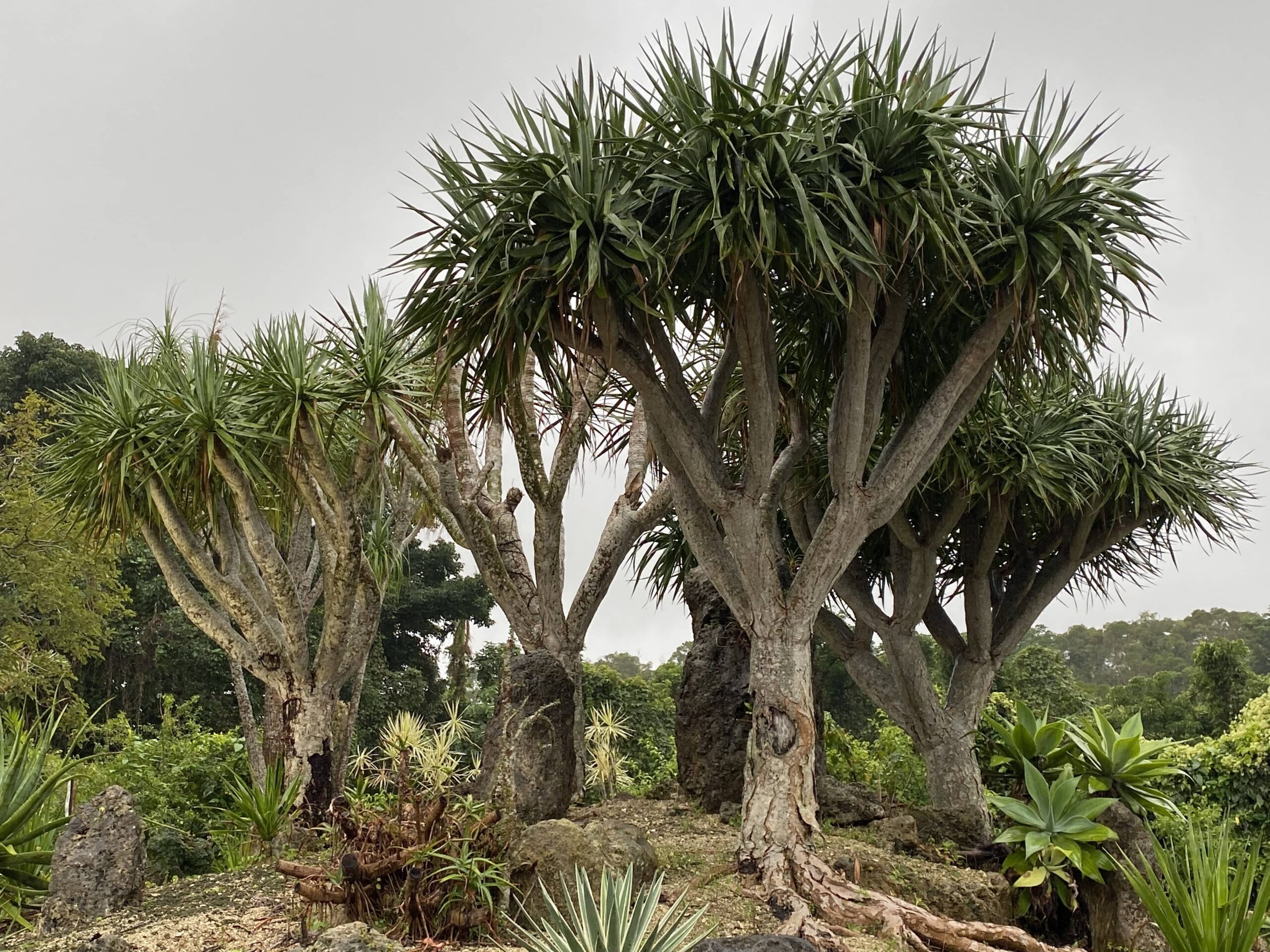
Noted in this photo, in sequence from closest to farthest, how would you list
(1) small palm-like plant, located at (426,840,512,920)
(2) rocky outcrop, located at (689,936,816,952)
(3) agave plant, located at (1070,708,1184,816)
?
(2) rocky outcrop, located at (689,936,816,952)
(1) small palm-like plant, located at (426,840,512,920)
(3) agave plant, located at (1070,708,1184,816)

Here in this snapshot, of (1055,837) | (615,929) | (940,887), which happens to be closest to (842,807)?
(940,887)

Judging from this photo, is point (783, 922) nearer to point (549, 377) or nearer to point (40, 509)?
point (549, 377)

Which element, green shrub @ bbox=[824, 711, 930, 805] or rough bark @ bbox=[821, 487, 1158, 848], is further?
green shrub @ bbox=[824, 711, 930, 805]

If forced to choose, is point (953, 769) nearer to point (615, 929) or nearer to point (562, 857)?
point (562, 857)

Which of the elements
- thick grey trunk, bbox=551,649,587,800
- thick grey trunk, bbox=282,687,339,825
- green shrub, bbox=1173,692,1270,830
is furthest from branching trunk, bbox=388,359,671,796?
green shrub, bbox=1173,692,1270,830

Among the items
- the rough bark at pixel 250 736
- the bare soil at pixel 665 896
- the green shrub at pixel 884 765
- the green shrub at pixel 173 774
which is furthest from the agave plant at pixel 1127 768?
the rough bark at pixel 250 736

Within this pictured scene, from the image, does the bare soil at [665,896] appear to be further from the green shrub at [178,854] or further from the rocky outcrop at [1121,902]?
the green shrub at [178,854]

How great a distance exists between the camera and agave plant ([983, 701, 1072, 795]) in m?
7.54

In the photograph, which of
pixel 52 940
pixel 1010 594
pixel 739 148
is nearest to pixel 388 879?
pixel 52 940

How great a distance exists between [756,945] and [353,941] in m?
1.67

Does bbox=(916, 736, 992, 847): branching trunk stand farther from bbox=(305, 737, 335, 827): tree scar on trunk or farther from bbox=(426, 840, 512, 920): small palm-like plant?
bbox=(305, 737, 335, 827): tree scar on trunk

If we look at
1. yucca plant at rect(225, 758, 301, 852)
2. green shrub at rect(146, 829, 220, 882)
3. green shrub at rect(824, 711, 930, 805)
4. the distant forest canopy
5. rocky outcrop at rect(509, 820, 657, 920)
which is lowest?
rocky outcrop at rect(509, 820, 657, 920)

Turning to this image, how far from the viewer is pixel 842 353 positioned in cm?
794

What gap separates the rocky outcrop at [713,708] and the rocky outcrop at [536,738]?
5.53 ft
